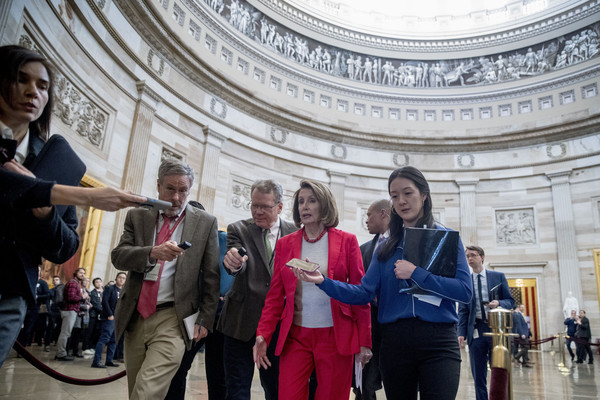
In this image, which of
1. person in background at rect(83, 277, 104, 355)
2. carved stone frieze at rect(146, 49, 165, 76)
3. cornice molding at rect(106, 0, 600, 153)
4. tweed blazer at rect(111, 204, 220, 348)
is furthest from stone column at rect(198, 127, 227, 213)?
tweed blazer at rect(111, 204, 220, 348)

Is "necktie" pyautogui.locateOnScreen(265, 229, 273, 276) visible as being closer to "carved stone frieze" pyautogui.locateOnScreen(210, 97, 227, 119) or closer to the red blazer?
the red blazer

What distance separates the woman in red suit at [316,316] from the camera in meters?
2.34

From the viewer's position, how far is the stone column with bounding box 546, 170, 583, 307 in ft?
54.3

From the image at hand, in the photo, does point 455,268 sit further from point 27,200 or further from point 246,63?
point 246,63

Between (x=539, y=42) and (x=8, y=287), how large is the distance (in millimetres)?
23957

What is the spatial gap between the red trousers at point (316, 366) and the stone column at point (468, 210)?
58.2ft

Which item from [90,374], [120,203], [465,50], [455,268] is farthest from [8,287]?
[465,50]

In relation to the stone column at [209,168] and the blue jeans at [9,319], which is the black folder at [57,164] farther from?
the stone column at [209,168]

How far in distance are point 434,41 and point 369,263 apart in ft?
69.0

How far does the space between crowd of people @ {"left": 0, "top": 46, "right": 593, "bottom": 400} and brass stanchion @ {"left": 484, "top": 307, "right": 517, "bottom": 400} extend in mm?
192

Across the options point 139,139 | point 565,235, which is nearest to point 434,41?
point 565,235

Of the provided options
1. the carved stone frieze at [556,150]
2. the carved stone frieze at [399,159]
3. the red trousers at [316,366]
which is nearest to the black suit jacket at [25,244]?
the red trousers at [316,366]

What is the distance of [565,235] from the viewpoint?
56.4 feet

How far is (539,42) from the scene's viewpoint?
19.7 meters
